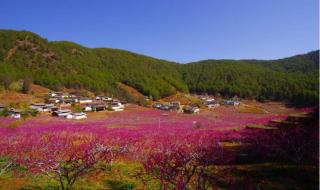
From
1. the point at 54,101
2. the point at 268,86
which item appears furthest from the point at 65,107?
the point at 268,86

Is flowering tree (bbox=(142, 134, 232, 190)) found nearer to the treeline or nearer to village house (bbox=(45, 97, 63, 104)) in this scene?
village house (bbox=(45, 97, 63, 104))

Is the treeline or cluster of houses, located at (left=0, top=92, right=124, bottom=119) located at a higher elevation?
the treeline

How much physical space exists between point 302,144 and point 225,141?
11045 millimetres

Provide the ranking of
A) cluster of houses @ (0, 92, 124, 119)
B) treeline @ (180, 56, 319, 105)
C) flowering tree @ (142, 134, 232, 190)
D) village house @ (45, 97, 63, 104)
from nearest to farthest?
flowering tree @ (142, 134, 232, 190), cluster of houses @ (0, 92, 124, 119), village house @ (45, 97, 63, 104), treeline @ (180, 56, 319, 105)

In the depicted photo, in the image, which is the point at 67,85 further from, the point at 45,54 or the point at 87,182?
the point at 87,182

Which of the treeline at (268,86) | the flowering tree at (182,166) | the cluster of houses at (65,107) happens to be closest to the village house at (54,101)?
the cluster of houses at (65,107)

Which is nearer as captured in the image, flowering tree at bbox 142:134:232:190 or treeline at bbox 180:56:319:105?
flowering tree at bbox 142:134:232:190

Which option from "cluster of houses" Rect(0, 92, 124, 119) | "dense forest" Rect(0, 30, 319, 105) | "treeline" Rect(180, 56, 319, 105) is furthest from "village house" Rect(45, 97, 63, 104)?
"treeline" Rect(180, 56, 319, 105)

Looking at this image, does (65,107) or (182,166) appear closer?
(182,166)

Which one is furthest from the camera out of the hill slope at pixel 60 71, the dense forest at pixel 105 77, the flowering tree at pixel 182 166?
the hill slope at pixel 60 71

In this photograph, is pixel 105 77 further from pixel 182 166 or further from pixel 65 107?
pixel 182 166

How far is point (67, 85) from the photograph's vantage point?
144 metres

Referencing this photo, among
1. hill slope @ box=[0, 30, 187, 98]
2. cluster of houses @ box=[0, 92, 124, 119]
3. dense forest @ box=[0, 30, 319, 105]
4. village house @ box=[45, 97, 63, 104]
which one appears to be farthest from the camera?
hill slope @ box=[0, 30, 187, 98]

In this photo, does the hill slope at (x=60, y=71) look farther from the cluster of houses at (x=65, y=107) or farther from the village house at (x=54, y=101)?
the village house at (x=54, y=101)
